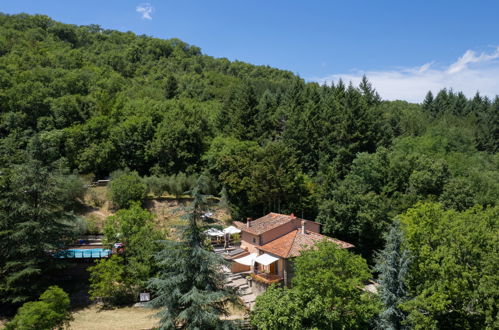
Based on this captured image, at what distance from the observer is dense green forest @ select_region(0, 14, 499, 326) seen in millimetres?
24953

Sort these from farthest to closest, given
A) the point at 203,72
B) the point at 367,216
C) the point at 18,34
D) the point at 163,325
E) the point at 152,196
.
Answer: the point at 203,72, the point at 18,34, the point at 152,196, the point at 367,216, the point at 163,325

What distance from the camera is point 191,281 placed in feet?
54.1

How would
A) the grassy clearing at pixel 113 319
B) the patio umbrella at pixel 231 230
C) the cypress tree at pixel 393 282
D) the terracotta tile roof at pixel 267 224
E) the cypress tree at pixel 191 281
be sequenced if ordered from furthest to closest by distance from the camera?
1. the patio umbrella at pixel 231 230
2. the terracotta tile roof at pixel 267 224
3. the grassy clearing at pixel 113 319
4. the cypress tree at pixel 393 282
5. the cypress tree at pixel 191 281

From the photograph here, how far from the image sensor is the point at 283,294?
19000mm

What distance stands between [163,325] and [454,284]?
15.1 m

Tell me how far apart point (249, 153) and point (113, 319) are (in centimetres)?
2183

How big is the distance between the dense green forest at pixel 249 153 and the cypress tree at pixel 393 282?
1078mm

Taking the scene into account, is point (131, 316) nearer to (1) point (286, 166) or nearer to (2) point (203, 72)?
(1) point (286, 166)

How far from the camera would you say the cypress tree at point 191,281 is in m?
15.7

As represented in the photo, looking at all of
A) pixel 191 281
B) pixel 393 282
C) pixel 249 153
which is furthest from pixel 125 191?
pixel 393 282

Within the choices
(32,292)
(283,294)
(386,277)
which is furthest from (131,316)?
(386,277)

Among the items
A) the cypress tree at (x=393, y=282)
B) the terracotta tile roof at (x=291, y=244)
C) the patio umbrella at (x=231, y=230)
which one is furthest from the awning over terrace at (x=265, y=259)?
the cypress tree at (x=393, y=282)

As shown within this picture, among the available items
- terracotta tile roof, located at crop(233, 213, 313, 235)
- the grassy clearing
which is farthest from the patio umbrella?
the grassy clearing

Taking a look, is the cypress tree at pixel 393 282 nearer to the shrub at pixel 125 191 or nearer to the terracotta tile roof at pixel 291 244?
the terracotta tile roof at pixel 291 244
